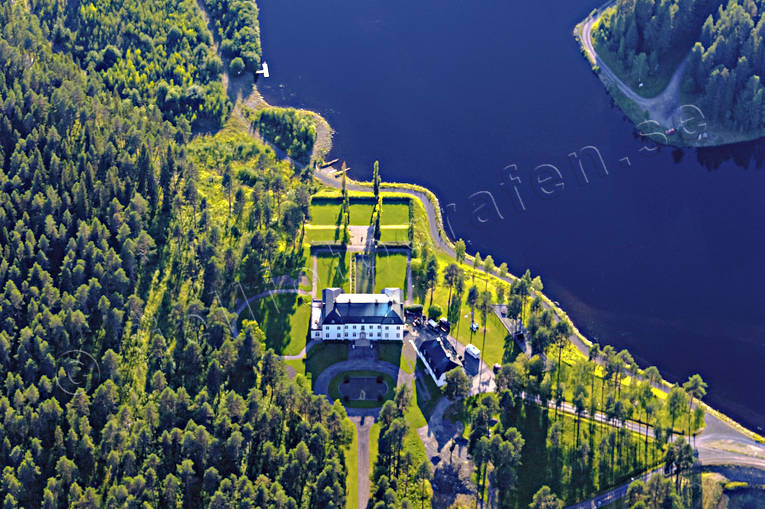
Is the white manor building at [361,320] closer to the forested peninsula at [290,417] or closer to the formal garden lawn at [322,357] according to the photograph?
the formal garden lawn at [322,357]

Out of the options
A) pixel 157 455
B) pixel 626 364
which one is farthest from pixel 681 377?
pixel 157 455

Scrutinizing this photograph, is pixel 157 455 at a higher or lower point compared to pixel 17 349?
lower

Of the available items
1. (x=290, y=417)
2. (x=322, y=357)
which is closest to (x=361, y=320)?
(x=322, y=357)

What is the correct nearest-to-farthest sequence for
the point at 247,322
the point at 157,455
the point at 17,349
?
the point at 157,455 < the point at 17,349 < the point at 247,322

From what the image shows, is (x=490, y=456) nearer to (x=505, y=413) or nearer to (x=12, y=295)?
(x=505, y=413)

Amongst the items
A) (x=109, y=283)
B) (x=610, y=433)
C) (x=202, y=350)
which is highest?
(x=109, y=283)
